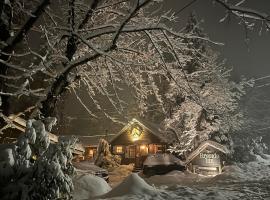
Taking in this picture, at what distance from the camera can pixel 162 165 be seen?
3192 centimetres

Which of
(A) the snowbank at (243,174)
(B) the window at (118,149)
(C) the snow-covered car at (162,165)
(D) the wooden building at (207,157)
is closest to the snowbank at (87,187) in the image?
(A) the snowbank at (243,174)

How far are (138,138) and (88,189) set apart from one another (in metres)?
30.4

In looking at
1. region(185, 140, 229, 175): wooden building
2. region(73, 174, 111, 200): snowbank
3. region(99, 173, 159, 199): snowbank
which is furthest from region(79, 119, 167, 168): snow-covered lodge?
region(99, 173, 159, 199): snowbank

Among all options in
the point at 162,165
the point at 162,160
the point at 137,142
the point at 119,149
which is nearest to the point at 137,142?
the point at 137,142

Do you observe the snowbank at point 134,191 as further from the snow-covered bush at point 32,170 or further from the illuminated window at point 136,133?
the illuminated window at point 136,133

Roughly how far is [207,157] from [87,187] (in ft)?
65.3

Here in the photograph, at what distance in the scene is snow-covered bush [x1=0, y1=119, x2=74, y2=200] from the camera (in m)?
6.89

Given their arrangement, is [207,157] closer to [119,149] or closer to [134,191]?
[119,149]

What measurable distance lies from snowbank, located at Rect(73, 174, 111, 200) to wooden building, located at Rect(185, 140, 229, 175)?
1851 cm

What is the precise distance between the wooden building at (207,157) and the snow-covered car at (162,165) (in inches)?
51.7

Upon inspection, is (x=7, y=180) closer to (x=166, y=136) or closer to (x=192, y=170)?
(x=192, y=170)

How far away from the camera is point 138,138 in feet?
144

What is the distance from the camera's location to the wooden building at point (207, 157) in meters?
31.2

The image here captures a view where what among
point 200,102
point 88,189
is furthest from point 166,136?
point 200,102
